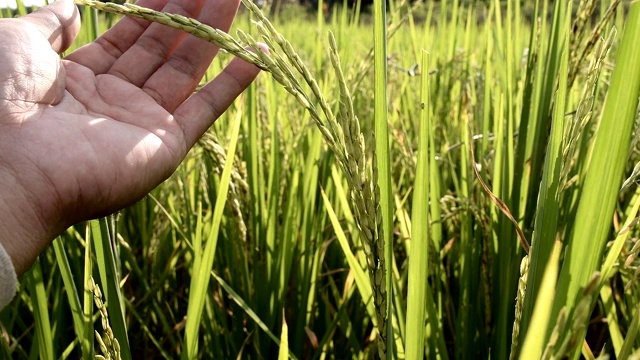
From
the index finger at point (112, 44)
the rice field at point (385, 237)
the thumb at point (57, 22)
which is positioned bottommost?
the rice field at point (385, 237)

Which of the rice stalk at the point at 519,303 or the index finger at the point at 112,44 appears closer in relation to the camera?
the rice stalk at the point at 519,303

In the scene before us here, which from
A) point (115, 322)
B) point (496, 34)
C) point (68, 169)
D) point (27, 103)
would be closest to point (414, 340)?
point (115, 322)

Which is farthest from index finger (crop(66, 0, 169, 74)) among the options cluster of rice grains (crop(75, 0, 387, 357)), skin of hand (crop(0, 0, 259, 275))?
cluster of rice grains (crop(75, 0, 387, 357))

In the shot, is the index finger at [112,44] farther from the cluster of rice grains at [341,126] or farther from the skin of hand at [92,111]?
the cluster of rice grains at [341,126]

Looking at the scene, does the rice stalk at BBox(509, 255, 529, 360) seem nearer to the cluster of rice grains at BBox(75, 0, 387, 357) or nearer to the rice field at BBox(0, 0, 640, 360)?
the rice field at BBox(0, 0, 640, 360)

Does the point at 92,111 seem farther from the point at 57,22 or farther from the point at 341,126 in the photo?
the point at 341,126

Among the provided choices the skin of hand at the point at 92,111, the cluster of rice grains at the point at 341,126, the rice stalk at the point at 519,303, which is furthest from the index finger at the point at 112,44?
the rice stalk at the point at 519,303
